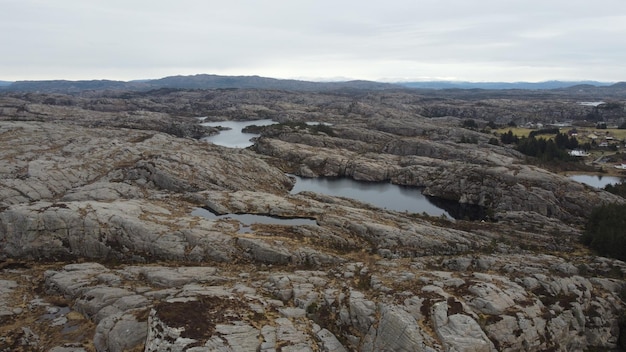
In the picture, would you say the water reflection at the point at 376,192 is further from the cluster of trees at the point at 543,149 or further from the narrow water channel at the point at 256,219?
the cluster of trees at the point at 543,149

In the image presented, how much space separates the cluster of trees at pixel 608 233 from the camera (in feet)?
162

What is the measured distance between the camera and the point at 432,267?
Result: 41250 mm

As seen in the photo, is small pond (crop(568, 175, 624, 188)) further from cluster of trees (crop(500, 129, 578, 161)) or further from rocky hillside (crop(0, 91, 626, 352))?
rocky hillside (crop(0, 91, 626, 352))

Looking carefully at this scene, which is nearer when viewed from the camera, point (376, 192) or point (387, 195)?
point (387, 195)

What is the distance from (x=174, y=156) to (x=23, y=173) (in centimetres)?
2730

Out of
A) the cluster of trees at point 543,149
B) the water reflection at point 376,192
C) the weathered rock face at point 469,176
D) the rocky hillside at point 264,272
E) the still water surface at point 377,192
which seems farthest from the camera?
the cluster of trees at point 543,149

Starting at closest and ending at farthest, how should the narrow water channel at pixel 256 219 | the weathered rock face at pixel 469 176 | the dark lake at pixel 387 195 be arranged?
the narrow water channel at pixel 256 219, the weathered rock face at pixel 469 176, the dark lake at pixel 387 195

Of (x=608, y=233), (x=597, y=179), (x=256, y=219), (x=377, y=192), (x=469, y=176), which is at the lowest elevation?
(x=377, y=192)

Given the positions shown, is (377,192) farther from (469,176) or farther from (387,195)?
(469,176)

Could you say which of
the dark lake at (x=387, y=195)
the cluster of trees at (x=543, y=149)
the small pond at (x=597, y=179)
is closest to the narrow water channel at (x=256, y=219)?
the dark lake at (x=387, y=195)

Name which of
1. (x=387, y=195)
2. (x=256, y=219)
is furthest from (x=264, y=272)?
(x=387, y=195)

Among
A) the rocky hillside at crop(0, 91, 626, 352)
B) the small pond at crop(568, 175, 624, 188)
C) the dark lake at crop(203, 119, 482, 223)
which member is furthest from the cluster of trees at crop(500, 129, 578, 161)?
the dark lake at crop(203, 119, 482, 223)

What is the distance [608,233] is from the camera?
170 ft

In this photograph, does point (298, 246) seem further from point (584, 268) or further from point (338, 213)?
point (584, 268)
